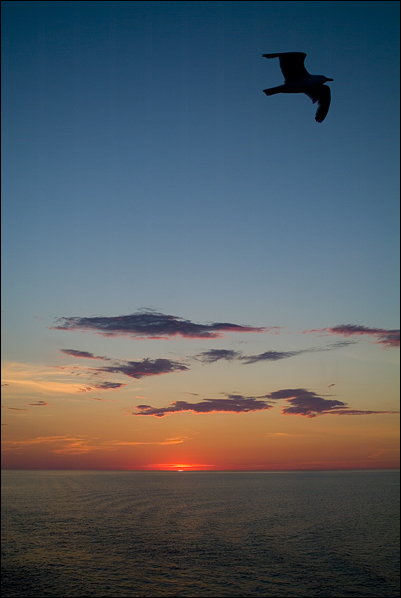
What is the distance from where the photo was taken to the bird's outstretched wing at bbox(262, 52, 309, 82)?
10.2m

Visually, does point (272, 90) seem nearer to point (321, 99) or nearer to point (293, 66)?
point (293, 66)

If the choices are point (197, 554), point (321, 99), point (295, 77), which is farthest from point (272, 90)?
point (197, 554)

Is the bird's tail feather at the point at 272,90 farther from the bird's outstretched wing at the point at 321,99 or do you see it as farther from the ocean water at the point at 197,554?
the ocean water at the point at 197,554

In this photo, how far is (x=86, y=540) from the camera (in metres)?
82.8

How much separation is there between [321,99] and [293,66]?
1253 millimetres

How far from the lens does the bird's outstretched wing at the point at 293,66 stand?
10172 mm

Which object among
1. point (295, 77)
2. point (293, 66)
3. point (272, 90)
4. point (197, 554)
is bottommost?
point (197, 554)

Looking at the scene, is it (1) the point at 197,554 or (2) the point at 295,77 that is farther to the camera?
(1) the point at 197,554

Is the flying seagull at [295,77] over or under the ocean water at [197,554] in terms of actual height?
over

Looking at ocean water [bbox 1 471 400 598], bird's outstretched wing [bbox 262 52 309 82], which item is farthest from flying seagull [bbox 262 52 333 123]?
ocean water [bbox 1 471 400 598]

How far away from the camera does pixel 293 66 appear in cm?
1035

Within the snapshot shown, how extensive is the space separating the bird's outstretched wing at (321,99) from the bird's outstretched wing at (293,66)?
0.78m

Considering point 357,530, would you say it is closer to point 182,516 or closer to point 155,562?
point 182,516

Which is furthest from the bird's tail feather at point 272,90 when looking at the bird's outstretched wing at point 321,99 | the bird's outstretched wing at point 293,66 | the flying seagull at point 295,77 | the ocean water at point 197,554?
the ocean water at point 197,554
